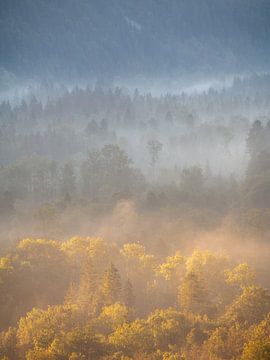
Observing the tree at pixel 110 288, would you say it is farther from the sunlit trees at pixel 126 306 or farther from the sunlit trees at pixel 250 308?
the sunlit trees at pixel 250 308

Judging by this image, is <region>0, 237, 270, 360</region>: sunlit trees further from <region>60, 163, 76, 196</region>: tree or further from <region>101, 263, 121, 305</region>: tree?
<region>60, 163, 76, 196</region>: tree

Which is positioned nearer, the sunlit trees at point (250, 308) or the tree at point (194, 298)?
the sunlit trees at point (250, 308)

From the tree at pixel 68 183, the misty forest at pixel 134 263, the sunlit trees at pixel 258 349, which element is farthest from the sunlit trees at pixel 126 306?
the tree at pixel 68 183

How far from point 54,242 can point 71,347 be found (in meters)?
42.8

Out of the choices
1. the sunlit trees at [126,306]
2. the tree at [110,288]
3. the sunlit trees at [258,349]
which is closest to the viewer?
the sunlit trees at [258,349]

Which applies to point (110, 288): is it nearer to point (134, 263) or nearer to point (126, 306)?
point (126, 306)

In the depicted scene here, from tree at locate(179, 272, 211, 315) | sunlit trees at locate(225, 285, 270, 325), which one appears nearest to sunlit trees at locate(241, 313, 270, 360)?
sunlit trees at locate(225, 285, 270, 325)

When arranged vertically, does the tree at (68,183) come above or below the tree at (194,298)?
above

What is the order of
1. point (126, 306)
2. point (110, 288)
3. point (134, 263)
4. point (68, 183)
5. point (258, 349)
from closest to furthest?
1. point (258, 349)
2. point (110, 288)
3. point (126, 306)
4. point (134, 263)
5. point (68, 183)

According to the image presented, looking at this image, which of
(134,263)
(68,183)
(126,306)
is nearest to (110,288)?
(126,306)

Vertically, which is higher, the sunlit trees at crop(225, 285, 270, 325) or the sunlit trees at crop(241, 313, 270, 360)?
the sunlit trees at crop(241, 313, 270, 360)

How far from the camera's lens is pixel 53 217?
10762 centimetres

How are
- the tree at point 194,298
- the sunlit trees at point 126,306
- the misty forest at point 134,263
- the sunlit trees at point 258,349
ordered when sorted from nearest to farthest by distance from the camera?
1. the sunlit trees at point 258,349
2. the sunlit trees at point 126,306
3. the misty forest at point 134,263
4. the tree at point 194,298

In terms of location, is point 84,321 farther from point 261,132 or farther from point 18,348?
point 261,132
